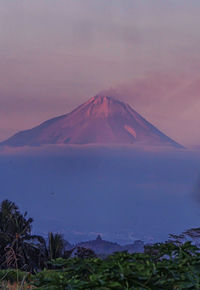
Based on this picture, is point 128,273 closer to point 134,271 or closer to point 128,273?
point 128,273

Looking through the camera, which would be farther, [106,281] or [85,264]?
[85,264]

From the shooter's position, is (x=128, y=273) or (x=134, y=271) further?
(x=134, y=271)

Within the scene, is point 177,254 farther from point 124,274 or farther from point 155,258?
point 124,274

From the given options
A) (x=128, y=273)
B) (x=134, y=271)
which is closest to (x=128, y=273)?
(x=128, y=273)

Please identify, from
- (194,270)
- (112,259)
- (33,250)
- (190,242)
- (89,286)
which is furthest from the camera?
(33,250)

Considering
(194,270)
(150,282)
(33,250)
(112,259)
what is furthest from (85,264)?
(33,250)

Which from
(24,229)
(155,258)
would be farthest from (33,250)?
(155,258)

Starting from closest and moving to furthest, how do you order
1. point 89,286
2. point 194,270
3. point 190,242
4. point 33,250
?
point 89,286, point 194,270, point 190,242, point 33,250

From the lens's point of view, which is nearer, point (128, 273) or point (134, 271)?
point (128, 273)

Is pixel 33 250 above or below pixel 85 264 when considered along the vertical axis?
below
